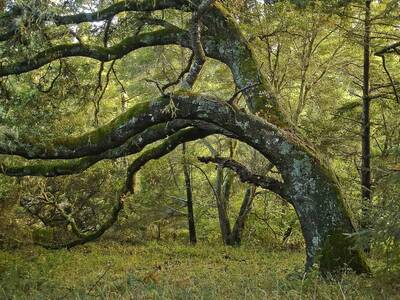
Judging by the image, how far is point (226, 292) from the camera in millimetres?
5344

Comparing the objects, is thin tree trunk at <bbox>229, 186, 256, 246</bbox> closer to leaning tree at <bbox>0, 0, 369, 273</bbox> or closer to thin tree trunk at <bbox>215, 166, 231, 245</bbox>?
thin tree trunk at <bbox>215, 166, 231, 245</bbox>

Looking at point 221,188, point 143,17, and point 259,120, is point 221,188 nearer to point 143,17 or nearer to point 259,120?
point 143,17

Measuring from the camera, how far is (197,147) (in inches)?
826

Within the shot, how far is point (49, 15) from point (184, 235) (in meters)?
13.8

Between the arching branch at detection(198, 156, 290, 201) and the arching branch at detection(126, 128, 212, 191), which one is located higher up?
the arching branch at detection(126, 128, 212, 191)

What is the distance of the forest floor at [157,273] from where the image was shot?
17.8 feet

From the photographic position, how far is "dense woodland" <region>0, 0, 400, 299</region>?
273 inches

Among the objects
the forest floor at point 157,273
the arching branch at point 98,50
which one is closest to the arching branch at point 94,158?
the arching branch at point 98,50

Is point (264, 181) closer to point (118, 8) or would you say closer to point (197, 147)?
point (118, 8)

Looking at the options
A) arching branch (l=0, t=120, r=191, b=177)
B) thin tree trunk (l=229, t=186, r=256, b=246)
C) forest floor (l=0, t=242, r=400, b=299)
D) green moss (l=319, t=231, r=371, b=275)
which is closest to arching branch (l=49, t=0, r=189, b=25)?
arching branch (l=0, t=120, r=191, b=177)

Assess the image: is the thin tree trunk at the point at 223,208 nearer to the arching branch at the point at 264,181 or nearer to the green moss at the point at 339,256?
the arching branch at the point at 264,181

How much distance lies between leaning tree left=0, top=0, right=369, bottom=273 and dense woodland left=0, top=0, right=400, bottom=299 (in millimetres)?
28

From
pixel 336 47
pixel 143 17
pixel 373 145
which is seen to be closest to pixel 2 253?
pixel 143 17

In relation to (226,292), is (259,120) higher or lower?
higher
